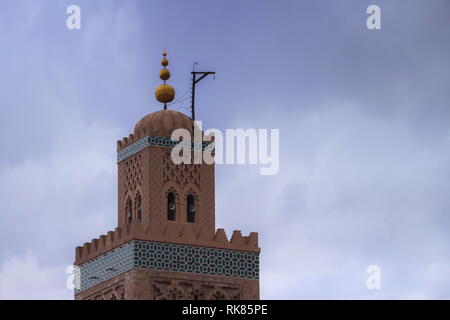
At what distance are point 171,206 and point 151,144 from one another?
1.55 meters

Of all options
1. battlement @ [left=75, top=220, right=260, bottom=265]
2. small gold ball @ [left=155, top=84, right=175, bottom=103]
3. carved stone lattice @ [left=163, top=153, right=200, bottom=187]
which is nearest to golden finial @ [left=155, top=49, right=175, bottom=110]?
small gold ball @ [left=155, top=84, right=175, bottom=103]

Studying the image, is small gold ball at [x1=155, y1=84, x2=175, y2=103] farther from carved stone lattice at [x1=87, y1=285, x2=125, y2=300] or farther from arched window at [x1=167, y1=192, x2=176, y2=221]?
carved stone lattice at [x1=87, y1=285, x2=125, y2=300]

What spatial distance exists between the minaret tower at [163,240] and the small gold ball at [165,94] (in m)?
0.02

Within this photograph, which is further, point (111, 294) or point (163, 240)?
point (111, 294)

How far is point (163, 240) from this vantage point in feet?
184

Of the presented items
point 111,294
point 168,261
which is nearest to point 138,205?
point 168,261

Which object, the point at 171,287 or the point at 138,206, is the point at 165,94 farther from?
the point at 171,287

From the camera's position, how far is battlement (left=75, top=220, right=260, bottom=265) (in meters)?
55.8

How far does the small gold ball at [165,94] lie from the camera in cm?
5853

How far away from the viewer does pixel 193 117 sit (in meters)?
58.4

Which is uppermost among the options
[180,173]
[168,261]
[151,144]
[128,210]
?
[151,144]

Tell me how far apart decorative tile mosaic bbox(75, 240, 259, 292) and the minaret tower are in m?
0.02
